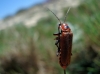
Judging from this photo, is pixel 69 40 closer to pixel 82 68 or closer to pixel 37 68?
pixel 82 68

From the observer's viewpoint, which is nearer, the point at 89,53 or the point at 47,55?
the point at 89,53

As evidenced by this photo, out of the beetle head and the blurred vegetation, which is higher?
the blurred vegetation

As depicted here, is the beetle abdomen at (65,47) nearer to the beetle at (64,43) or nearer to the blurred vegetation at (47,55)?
the beetle at (64,43)

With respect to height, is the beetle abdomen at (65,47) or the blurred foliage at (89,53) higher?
the blurred foliage at (89,53)

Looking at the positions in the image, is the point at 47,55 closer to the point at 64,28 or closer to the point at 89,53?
the point at 89,53

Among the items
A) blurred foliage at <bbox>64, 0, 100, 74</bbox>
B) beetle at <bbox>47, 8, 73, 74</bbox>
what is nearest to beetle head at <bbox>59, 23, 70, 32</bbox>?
beetle at <bbox>47, 8, 73, 74</bbox>

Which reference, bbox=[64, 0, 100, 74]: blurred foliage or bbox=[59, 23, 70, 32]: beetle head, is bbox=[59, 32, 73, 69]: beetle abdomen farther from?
bbox=[64, 0, 100, 74]: blurred foliage

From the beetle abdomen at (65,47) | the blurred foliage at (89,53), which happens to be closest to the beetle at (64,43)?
the beetle abdomen at (65,47)

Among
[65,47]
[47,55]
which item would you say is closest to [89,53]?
[47,55]

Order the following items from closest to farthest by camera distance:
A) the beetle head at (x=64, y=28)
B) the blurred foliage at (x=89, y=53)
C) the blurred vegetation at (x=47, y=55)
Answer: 1. the beetle head at (x=64, y=28)
2. the blurred foliage at (x=89, y=53)
3. the blurred vegetation at (x=47, y=55)

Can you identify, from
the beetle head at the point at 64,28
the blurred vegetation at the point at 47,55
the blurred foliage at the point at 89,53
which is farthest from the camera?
the blurred vegetation at the point at 47,55

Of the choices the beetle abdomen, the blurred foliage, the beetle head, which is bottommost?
the beetle abdomen

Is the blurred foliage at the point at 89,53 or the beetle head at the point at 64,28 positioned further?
the blurred foliage at the point at 89,53
